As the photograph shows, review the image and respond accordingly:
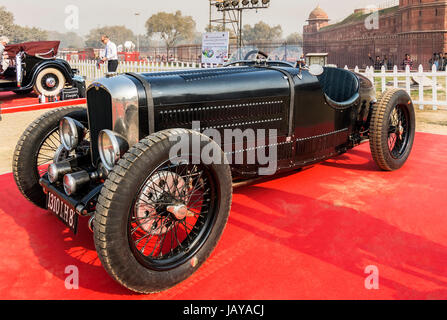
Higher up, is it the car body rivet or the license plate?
the license plate

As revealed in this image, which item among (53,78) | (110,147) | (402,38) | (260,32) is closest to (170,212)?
(110,147)

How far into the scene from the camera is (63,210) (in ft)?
9.55

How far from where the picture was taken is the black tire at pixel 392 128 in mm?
4543

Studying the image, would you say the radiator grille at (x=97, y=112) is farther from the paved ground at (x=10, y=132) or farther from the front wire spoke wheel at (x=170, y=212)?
the paved ground at (x=10, y=132)

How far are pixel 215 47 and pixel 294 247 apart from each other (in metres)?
14.1

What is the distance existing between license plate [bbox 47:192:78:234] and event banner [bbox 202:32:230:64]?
13.3m

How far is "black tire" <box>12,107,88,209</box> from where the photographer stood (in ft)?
11.0

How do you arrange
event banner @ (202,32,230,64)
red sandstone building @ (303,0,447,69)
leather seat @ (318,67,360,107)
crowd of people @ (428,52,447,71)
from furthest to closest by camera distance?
red sandstone building @ (303,0,447,69)
crowd of people @ (428,52,447,71)
event banner @ (202,32,230,64)
leather seat @ (318,67,360,107)

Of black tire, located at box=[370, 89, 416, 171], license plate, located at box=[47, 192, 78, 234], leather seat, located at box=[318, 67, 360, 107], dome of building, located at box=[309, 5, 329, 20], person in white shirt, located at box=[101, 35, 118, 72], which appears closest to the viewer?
license plate, located at box=[47, 192, 78, 234]

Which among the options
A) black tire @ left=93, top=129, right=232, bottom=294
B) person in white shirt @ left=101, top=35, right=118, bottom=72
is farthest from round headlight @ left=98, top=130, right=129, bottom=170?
person in white shirt @ left=101, top=35, right=118, bottom=72

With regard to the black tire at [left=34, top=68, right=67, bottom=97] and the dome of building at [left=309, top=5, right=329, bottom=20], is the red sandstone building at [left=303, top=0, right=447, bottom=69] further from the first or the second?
the black tire at [left=34, top=68, right=67, bottom=97]

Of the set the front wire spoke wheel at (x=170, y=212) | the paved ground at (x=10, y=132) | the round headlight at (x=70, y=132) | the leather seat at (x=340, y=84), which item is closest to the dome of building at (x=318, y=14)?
the paved ground at (x=10, y=132)

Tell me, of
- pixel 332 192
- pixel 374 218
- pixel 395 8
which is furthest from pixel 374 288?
pixel 395 8
